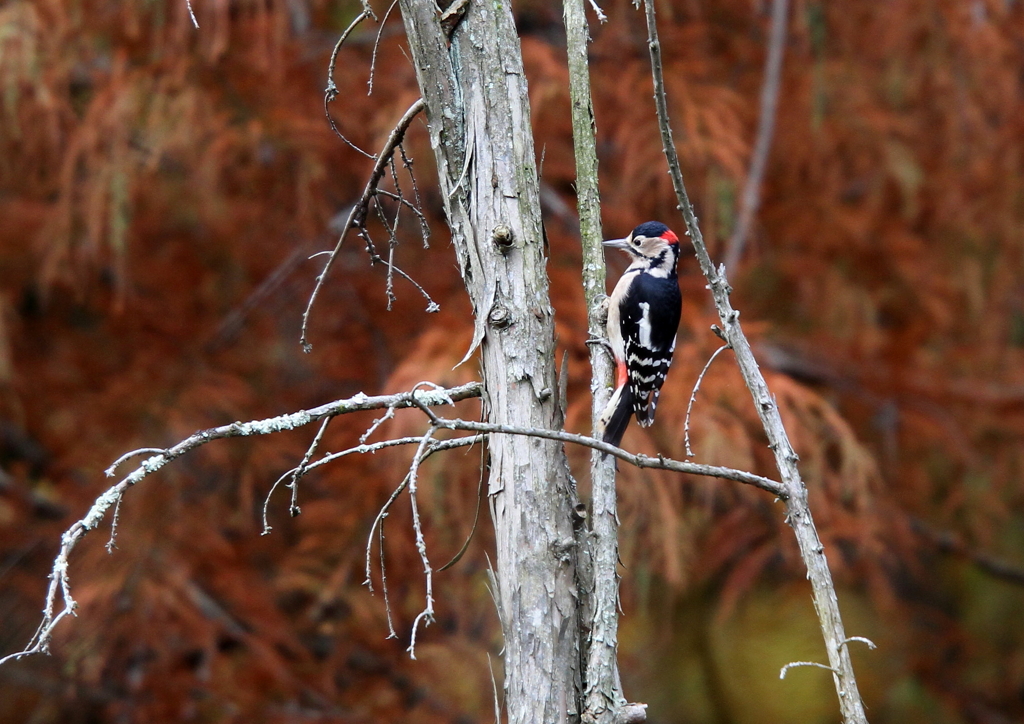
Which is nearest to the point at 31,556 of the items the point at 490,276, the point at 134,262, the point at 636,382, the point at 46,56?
the point at 134,262

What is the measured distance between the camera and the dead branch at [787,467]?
6.51 feet

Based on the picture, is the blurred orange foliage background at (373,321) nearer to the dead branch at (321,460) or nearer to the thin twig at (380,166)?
the thin twig at (380,166)

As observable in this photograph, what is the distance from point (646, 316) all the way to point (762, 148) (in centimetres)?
117

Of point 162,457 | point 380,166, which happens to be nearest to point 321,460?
point 162,457

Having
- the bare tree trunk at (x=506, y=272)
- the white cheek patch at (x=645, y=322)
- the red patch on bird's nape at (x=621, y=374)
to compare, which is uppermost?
the white cheek patch at (x=645, y=322)

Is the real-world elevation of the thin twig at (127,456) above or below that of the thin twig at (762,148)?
below

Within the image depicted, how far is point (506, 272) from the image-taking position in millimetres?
2307

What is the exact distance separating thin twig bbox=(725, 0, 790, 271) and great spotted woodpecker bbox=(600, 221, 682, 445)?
0.92 feet

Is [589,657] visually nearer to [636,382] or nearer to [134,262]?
[636,382]

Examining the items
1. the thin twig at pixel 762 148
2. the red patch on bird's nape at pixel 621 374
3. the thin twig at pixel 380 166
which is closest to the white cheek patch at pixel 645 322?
the red patch on bird's nape at pixel 621 374

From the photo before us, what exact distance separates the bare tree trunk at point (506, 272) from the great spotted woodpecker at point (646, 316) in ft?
4.52

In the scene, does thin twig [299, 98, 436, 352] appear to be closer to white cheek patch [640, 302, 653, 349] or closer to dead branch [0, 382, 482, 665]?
dead branch [0, 382, 482, 665]

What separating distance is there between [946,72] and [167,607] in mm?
4954

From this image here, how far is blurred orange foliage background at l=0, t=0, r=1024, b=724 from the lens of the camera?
4523mm
